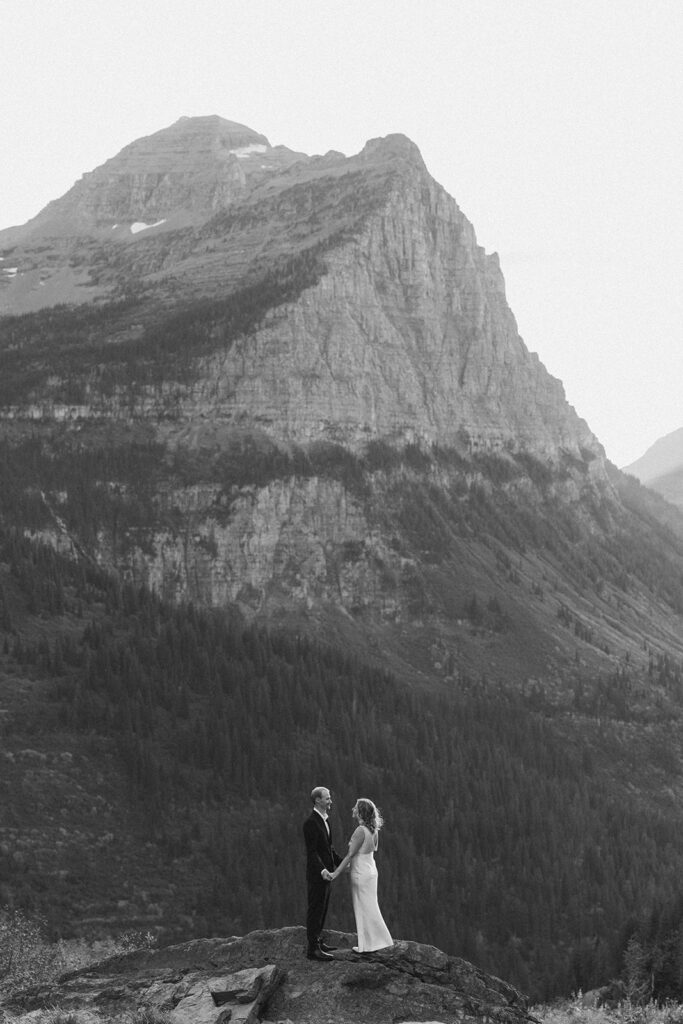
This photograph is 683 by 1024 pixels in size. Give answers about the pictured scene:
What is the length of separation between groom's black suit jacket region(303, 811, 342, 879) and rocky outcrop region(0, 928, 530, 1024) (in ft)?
10.3

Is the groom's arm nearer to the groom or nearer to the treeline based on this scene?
the groom

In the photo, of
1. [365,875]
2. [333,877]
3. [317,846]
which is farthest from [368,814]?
[333,877]

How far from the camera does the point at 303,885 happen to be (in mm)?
160750

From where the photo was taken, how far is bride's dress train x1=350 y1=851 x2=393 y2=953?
37.8 meters

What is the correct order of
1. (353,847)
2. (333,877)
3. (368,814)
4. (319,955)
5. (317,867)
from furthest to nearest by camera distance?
1. (319,955)
2. (317,867)
3. (333,877)
4. (353,847)
5. (368,814)

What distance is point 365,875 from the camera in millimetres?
37781

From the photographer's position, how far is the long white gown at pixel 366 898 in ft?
124

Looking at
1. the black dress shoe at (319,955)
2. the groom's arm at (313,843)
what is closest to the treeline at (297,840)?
the black dress shoe at (319,955)

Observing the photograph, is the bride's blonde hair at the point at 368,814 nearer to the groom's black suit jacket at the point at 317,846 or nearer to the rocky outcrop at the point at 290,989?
the groom's black suit jacket at the point at 317,846

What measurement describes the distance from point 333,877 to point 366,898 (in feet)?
4.15

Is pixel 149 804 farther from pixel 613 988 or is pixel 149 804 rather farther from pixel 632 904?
pixel 613 988

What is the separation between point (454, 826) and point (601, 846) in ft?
89.8

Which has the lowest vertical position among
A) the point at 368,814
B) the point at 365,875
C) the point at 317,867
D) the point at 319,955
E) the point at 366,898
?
the point at 319,955

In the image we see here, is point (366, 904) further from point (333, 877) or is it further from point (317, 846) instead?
point (317, 846)
